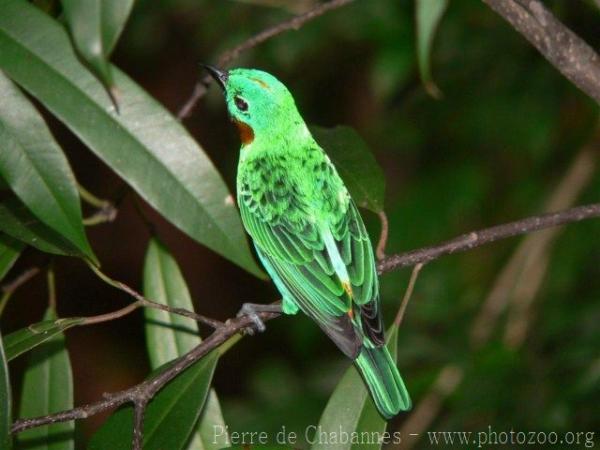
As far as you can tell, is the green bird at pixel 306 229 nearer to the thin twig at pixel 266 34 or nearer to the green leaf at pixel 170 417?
the thin twig at pixel 266 34

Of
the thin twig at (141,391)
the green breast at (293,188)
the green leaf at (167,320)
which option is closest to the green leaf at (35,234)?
the thin twig at (141,391)

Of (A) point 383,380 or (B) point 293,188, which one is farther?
(B) point 293,188

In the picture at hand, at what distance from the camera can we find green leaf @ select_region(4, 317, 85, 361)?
248 cm

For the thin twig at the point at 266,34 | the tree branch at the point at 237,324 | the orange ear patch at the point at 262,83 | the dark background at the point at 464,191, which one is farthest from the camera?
the dark background at the point at 464,191

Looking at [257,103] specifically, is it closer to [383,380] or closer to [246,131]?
[246,131]

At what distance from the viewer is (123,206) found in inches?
294

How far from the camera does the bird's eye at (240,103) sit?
3.15 metres

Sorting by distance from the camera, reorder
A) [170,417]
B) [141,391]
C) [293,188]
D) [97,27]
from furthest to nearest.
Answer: [293,188]
[170,417]
[141,391]
[97,27]

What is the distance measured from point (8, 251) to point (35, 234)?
1.02ft

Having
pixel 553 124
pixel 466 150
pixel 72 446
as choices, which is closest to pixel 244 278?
pixel 466 150

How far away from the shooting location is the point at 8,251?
9.29ft

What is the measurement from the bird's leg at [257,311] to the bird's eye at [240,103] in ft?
2.33

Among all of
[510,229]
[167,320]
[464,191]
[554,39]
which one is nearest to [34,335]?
[167,320]

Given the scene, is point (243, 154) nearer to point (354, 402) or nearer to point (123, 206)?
point (354, 402)
